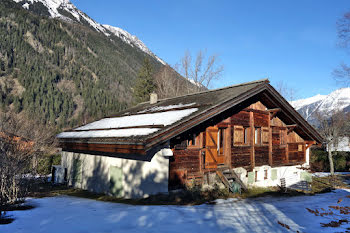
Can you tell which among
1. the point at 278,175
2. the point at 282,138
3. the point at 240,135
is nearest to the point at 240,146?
the point at 240,135

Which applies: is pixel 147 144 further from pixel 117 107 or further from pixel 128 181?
pixel 117 107

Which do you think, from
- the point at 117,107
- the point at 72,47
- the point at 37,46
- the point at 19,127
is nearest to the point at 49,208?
the point at 19,127

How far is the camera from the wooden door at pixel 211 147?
1221 centimetres

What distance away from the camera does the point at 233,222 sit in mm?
6801

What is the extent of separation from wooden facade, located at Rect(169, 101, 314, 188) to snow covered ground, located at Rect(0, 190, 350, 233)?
9.40 feet

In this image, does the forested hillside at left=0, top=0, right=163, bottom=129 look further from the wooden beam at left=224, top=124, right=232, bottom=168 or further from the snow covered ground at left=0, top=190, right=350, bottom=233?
the snow covered ground at left=0, top=190, right=350, bottom=233

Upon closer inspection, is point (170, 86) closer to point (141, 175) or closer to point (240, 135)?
point (240, 135)

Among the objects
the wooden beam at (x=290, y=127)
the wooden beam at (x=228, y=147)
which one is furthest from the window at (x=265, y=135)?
the wooden beam at (x=228, y=147)

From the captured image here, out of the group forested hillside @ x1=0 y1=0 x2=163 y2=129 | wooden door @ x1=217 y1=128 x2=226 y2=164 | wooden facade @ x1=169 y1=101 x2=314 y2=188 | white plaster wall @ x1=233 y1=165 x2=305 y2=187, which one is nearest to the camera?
wooden facade @ x1=169 y1=101 x2=314 y2=188

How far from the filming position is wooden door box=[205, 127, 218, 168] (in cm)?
1221

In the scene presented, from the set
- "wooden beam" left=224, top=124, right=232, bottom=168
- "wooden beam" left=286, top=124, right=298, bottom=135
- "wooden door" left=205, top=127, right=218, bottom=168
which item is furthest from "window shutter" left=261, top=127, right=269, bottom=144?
"wooden door" left=205, top=127, right=218, bottom=168

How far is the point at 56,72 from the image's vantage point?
8975 centimetres

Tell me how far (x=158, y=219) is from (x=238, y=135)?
8409mm

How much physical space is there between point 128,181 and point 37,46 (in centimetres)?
10325
